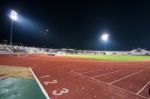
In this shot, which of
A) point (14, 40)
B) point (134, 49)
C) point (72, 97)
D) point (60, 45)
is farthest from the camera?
point (134, 49)

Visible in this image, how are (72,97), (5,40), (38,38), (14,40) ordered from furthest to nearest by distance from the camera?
(38,38), (14,40), (5,40), (72,97)

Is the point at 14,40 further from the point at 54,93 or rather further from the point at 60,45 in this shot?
the point at 54,93

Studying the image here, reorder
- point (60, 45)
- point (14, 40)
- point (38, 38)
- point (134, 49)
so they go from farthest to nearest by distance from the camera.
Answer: point (134, 49)
point (60, 45)
point (38, 38)
point (14, 40)

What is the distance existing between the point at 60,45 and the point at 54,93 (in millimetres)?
97017

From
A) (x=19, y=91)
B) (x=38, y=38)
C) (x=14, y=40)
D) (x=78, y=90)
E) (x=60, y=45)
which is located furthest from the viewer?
(x=60, y=45)

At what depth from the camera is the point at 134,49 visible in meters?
119

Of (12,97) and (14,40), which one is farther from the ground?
(14,40)

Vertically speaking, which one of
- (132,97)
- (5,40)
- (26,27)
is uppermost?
(26,27)

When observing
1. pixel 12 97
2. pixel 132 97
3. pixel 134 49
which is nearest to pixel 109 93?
pixel 132 97

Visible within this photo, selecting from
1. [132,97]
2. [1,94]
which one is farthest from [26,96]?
[132,97]

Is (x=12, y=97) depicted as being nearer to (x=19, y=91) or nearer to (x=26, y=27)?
(x=19, y=91)

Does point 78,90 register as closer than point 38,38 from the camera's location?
Yes

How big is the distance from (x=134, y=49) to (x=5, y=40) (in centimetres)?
7909

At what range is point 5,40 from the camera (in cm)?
7675
